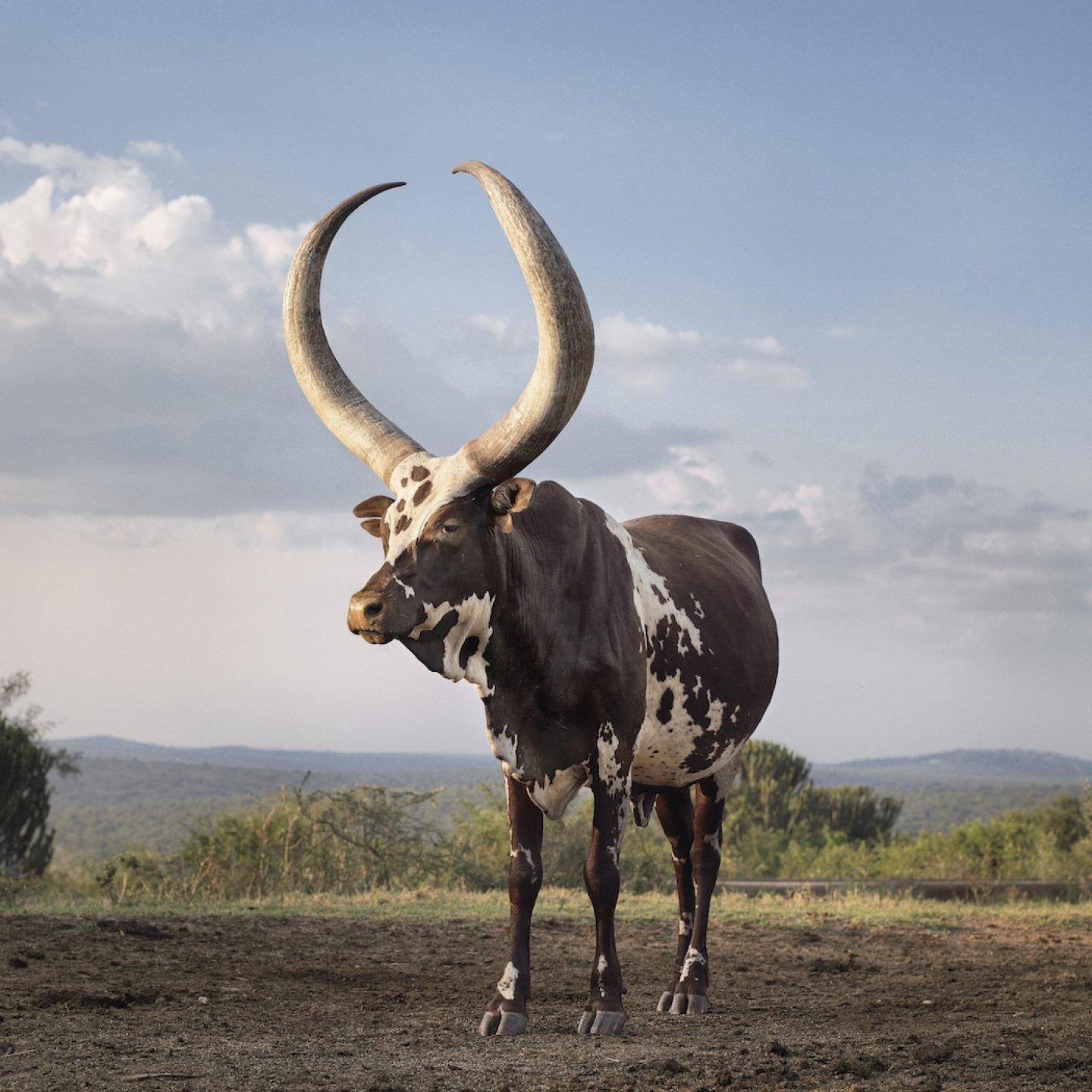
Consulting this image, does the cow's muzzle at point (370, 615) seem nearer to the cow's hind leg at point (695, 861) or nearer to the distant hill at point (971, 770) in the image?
the cow's hind leg at point (695, 861)

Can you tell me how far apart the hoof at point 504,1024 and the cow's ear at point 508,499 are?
7.02ft

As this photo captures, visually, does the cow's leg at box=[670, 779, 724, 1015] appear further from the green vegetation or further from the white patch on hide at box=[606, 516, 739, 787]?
the green vegetation

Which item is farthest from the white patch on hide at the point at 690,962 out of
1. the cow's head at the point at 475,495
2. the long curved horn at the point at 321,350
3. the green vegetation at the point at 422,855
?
the green vegetation at the point at 422,855

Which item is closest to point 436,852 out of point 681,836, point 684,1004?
point 681,836

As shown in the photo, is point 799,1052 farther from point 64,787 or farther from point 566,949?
point 64,787

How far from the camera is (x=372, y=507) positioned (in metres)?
6.25

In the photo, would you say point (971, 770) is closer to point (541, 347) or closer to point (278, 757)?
point (278, 757)

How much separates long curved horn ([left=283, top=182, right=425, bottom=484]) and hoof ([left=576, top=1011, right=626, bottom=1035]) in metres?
2.74

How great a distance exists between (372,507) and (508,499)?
0.75 m

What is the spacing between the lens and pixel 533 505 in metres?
6.38

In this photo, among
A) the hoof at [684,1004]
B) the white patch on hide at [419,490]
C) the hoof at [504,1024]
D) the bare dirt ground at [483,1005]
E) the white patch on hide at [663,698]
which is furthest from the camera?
the hoof at [684,1004]

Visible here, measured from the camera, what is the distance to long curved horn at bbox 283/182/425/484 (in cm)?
650

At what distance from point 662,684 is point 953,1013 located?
7.41ft

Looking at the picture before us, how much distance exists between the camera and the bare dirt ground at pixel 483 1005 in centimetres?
520
